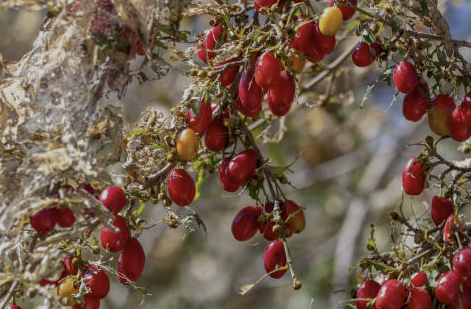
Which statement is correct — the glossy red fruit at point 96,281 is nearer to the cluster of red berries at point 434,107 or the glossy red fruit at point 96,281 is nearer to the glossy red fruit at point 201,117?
the glossy red fruit at point 201,117

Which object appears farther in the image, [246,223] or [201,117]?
[246,223]

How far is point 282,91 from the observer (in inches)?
73.9

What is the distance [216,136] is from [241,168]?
0.12 metres

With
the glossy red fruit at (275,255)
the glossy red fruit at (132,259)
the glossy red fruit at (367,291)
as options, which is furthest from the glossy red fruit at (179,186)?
the glossy red fruit at (367,291)

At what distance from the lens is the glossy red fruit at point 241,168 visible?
1.89 metres

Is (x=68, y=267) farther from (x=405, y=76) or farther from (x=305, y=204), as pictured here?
(x=305, y=204)

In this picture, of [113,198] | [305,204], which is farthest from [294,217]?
[305,204]

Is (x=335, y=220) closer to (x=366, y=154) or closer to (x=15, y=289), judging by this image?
(x=366, y=154)

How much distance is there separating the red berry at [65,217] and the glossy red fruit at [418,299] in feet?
3.28

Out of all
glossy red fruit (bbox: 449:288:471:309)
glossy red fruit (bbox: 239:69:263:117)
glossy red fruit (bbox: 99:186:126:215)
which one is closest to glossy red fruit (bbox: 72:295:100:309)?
glossy red fruit (bbox: 99:186:126:215)

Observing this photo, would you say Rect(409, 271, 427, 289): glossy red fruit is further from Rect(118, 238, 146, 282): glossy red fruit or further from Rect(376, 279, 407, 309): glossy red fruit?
Rect(118, 238, 146, 282): glossy red fruit

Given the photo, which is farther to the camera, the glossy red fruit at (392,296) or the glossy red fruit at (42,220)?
the glossy red fruit at (392,296)

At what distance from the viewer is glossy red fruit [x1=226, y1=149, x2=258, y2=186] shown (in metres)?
1.89

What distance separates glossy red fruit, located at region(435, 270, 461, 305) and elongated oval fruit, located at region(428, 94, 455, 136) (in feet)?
1.57
